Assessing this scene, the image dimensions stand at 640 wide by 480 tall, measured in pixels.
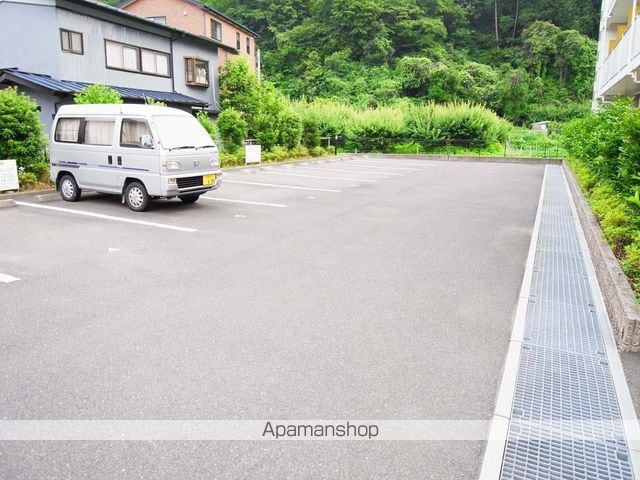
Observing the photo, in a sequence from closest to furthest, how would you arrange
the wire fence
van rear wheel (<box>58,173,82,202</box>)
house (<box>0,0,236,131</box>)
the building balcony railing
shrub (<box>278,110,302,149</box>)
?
van rear wheel (<box>58,173,82,202</box>), the building balcony railing, house (<box>0,0,236,131</box>), shrub (<box>278,110,302,149</box>), the wire fence

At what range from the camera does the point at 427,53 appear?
47.7 m

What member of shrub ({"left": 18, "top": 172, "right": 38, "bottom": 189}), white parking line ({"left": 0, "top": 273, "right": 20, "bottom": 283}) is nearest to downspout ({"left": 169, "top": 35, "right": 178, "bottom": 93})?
shrub ({"left": 18, "top": 172, "right": 38, "bottom": 189})

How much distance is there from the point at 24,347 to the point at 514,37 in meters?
59.0

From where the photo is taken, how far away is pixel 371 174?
1762cm

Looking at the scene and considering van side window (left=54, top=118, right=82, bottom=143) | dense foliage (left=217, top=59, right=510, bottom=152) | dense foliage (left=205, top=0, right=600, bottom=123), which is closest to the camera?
van side window (left=54, top=118, right=82, bottom=143)

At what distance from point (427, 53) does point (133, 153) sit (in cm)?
4345

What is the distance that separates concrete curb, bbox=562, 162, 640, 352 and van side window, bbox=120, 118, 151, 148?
7350 mm

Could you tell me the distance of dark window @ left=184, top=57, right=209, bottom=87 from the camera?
25516 mm

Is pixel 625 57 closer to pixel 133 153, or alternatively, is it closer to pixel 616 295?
pixel 616 295

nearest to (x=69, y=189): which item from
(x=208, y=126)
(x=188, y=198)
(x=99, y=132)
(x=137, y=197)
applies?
(x=99, y=132)

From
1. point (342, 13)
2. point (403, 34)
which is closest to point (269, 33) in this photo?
point (342, 13)

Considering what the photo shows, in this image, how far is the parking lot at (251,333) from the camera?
8.66 ft

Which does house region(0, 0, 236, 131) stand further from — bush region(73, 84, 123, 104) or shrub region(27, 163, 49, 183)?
shrub region(27, 163, 49, 183)

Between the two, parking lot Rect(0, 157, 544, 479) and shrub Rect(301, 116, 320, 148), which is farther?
shrub Rect(301, 116, 320, 148)
